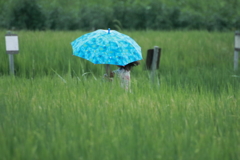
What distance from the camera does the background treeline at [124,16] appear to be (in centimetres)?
1694

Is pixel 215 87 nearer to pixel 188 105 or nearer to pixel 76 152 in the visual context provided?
pixel 188 105

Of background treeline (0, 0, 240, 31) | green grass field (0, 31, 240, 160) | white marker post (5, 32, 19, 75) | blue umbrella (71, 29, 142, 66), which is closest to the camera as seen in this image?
green grass field (0, 31, 240, 160)

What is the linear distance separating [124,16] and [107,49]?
13.0 m

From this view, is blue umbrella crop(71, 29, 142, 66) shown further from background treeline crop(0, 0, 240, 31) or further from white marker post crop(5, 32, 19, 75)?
background treeline crop(0, 0, 240, 31)

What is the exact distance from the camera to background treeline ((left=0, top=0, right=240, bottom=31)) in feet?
55.6

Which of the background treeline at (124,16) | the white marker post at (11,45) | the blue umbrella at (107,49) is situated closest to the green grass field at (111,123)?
the blue umbrella at (107,49)

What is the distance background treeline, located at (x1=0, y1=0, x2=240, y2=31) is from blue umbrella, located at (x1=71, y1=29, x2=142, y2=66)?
39.2 feet

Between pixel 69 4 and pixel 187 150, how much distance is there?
57.4ft

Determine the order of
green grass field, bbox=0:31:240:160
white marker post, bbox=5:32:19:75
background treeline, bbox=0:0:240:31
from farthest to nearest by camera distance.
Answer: background treeline, bbox=0:0:240:31, white marker post, bbox=5:32:19:75, green grass field, bbox=0:31:240:160

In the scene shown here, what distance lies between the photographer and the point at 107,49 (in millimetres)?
4668

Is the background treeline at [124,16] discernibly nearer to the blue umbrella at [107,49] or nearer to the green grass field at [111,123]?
the green grass field at [111,123]

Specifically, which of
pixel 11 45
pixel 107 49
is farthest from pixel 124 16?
pixel 107 49

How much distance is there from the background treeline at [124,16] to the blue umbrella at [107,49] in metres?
11.9

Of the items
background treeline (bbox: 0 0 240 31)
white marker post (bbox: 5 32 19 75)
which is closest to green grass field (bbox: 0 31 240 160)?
white marker post (bbox: 5 32 19 75)
